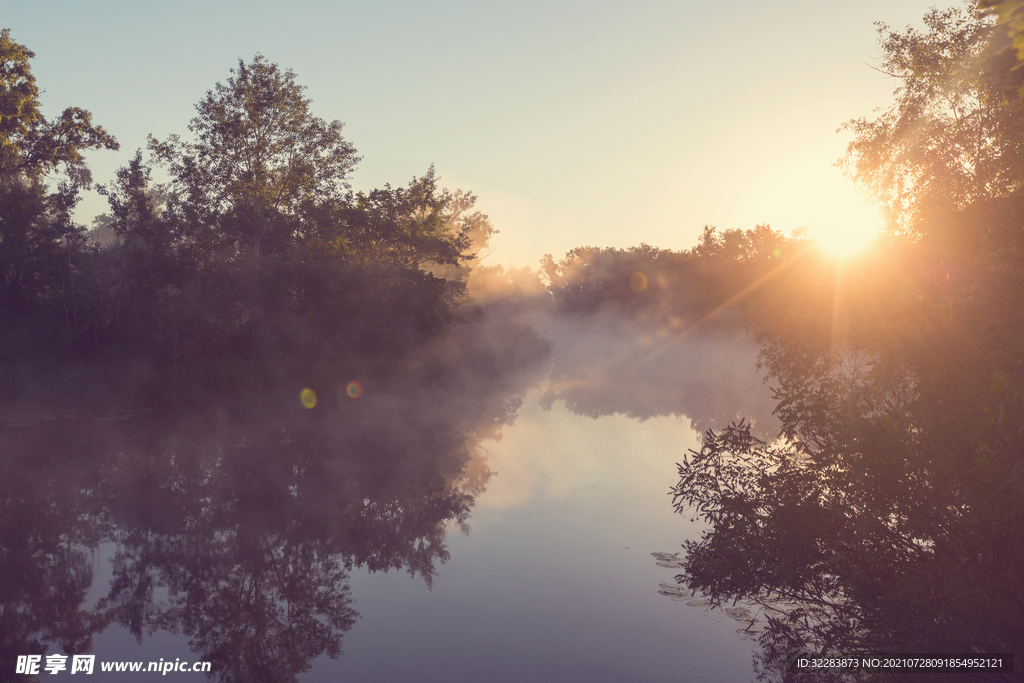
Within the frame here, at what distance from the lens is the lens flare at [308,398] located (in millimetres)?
24766

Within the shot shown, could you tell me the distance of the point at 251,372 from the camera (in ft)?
83.1

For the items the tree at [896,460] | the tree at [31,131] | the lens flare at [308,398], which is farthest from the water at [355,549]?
the tree at [31,131]

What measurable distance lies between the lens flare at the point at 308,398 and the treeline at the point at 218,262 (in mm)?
1279

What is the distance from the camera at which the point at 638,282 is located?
264ft

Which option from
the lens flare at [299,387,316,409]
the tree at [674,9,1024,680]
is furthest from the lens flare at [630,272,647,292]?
the tree at [674,9,1024,680]

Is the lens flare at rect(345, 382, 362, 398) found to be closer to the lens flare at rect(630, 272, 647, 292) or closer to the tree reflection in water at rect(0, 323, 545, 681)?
the tree reflection in water at rect(0, 323, 545, 681)

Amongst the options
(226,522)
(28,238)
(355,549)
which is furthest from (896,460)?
(28,238)

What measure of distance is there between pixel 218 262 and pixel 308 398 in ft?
21.4

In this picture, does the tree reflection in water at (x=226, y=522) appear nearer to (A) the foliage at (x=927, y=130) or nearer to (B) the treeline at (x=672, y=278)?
(A) the foliage at (x=927, y=130)

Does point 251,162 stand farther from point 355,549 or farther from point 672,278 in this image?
point 672,278

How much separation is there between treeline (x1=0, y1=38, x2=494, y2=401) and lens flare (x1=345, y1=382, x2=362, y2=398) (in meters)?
1.33

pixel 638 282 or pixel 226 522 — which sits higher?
pixel 638 282

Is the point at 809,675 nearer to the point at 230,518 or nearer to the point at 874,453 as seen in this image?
the point at 874,453

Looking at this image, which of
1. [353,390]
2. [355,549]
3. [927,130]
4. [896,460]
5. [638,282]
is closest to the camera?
[896,460]
